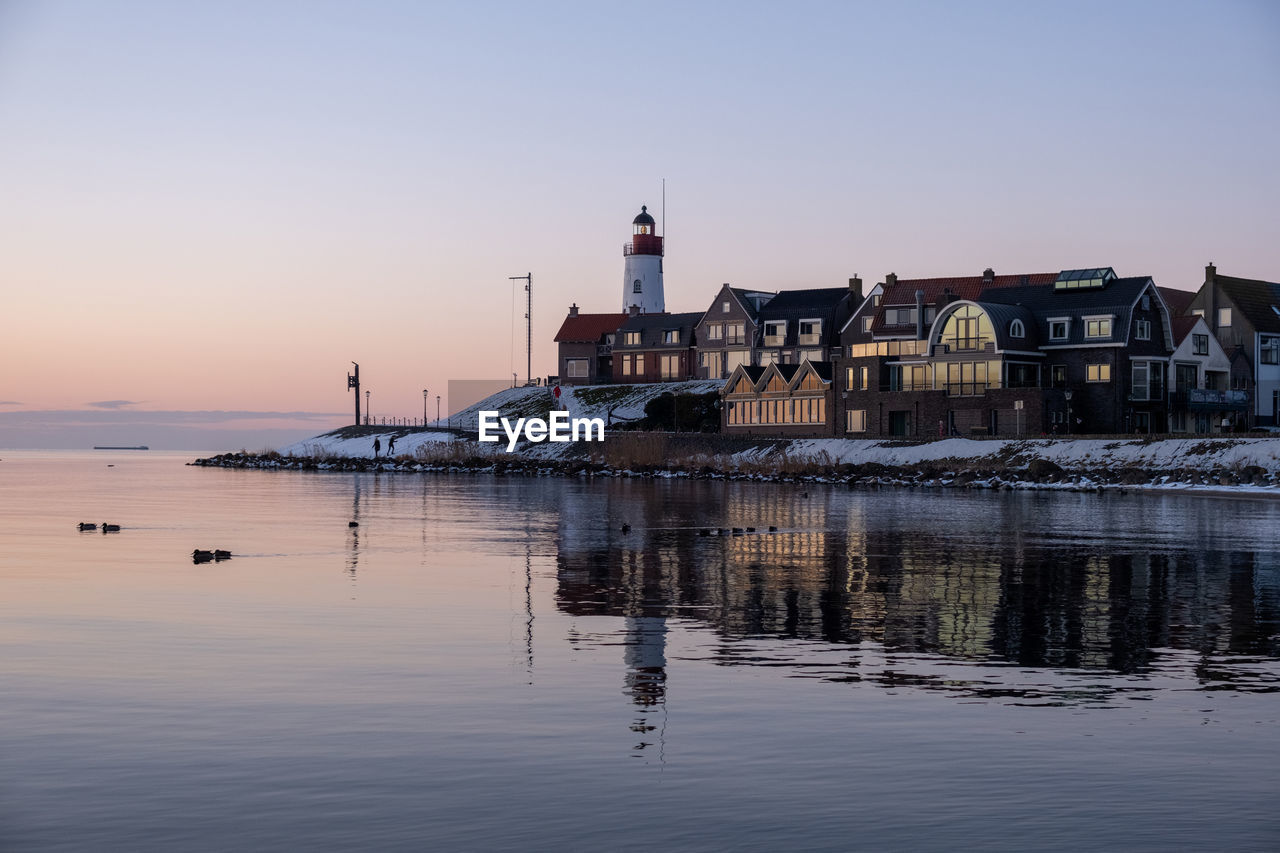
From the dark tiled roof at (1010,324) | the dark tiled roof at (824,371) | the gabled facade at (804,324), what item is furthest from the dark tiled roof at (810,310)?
the dark tiled roof at (1010,324)

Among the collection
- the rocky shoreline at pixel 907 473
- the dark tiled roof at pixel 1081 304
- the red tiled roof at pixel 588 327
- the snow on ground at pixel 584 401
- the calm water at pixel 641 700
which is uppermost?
the red tiled roof at pixel 588 327

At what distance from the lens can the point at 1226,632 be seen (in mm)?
19578

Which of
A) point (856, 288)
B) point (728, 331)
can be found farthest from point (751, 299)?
point (856, 288)

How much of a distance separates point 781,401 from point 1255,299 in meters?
38.8

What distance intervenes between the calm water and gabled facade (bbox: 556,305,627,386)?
335 ft

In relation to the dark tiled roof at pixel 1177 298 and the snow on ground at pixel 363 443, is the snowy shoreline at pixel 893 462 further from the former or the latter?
the dark tiled roof at pixel 1177 298

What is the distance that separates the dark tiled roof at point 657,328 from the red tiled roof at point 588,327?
124 inches

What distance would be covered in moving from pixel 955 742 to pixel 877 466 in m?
72.2

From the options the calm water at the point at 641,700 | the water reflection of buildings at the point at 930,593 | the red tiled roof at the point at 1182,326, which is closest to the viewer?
the calm water at the point at 641,700

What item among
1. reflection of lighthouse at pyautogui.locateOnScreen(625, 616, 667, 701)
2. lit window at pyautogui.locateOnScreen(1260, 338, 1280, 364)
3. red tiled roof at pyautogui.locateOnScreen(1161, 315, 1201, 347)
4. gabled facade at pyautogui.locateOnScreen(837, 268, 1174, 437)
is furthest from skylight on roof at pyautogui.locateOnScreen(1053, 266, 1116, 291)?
reflection of lighthouse at pyautogui.locateOnScreen(625, 616, 667, 701)

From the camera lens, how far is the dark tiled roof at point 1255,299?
101 m

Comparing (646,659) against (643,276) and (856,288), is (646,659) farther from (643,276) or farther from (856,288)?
Result: (643,276)

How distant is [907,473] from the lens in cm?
8081

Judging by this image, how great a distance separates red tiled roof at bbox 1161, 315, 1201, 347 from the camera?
90.4 m
